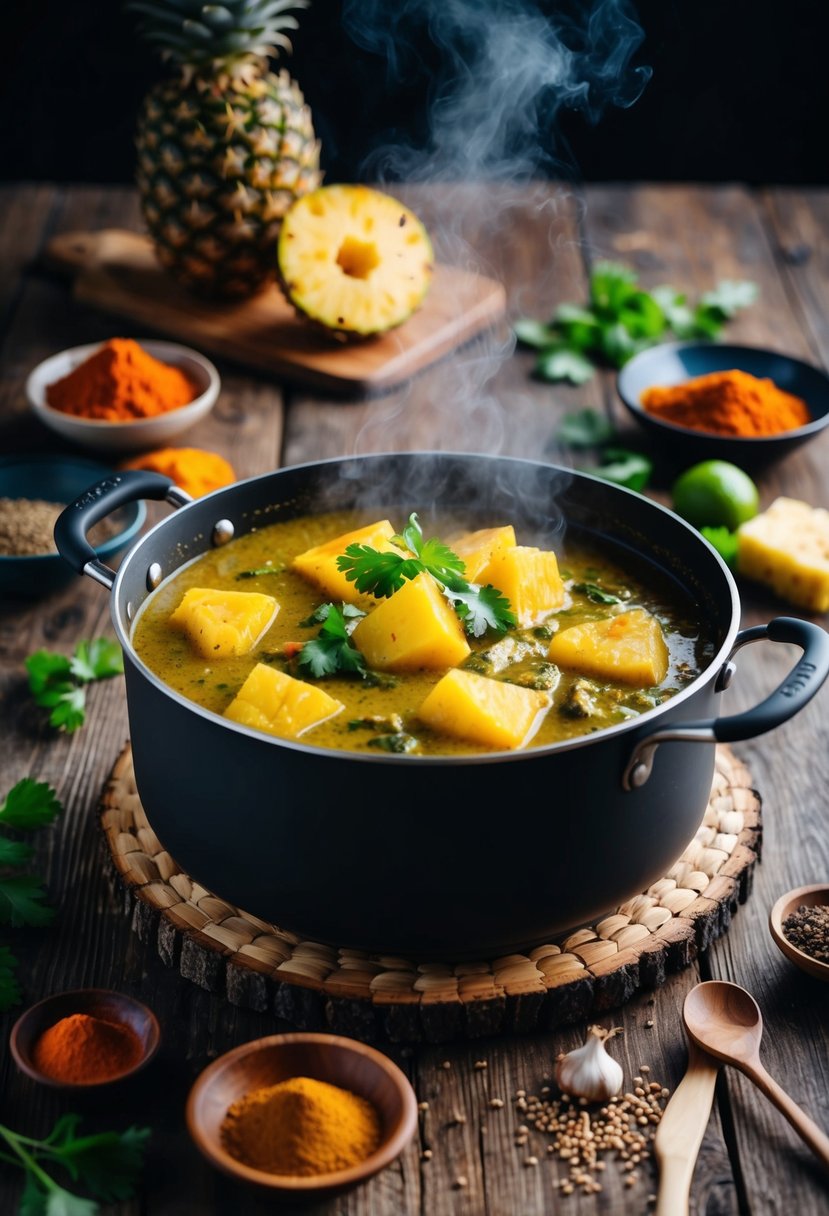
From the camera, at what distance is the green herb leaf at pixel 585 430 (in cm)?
439

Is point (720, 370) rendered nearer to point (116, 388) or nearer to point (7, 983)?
point (116, 388)

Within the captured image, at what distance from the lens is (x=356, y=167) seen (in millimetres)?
6703

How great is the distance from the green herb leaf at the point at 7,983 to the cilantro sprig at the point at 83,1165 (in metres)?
0.32

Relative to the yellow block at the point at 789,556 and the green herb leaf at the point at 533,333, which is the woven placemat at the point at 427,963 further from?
the green herb leaf at the point at 533,333

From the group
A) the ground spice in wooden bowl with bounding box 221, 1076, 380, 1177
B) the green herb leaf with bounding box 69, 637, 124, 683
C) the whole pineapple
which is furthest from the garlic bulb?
the whole pineapple

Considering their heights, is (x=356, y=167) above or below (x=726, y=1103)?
below

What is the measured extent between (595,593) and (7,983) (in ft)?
4.70

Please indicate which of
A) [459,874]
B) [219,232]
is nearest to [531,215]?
[219,232]

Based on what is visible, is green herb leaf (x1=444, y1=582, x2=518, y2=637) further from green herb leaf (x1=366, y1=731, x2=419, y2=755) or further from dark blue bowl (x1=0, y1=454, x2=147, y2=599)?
dark blue bowl (x1=0, y1=454, x2=147, y2=599)

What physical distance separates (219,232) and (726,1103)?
3457mm

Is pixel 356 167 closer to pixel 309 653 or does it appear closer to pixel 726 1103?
pixel 309 653

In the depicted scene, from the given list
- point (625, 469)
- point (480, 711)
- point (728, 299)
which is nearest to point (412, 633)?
point (480, 711)

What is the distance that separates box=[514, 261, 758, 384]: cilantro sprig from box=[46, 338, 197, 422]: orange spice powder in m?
1.40

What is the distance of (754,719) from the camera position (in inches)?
81.7
